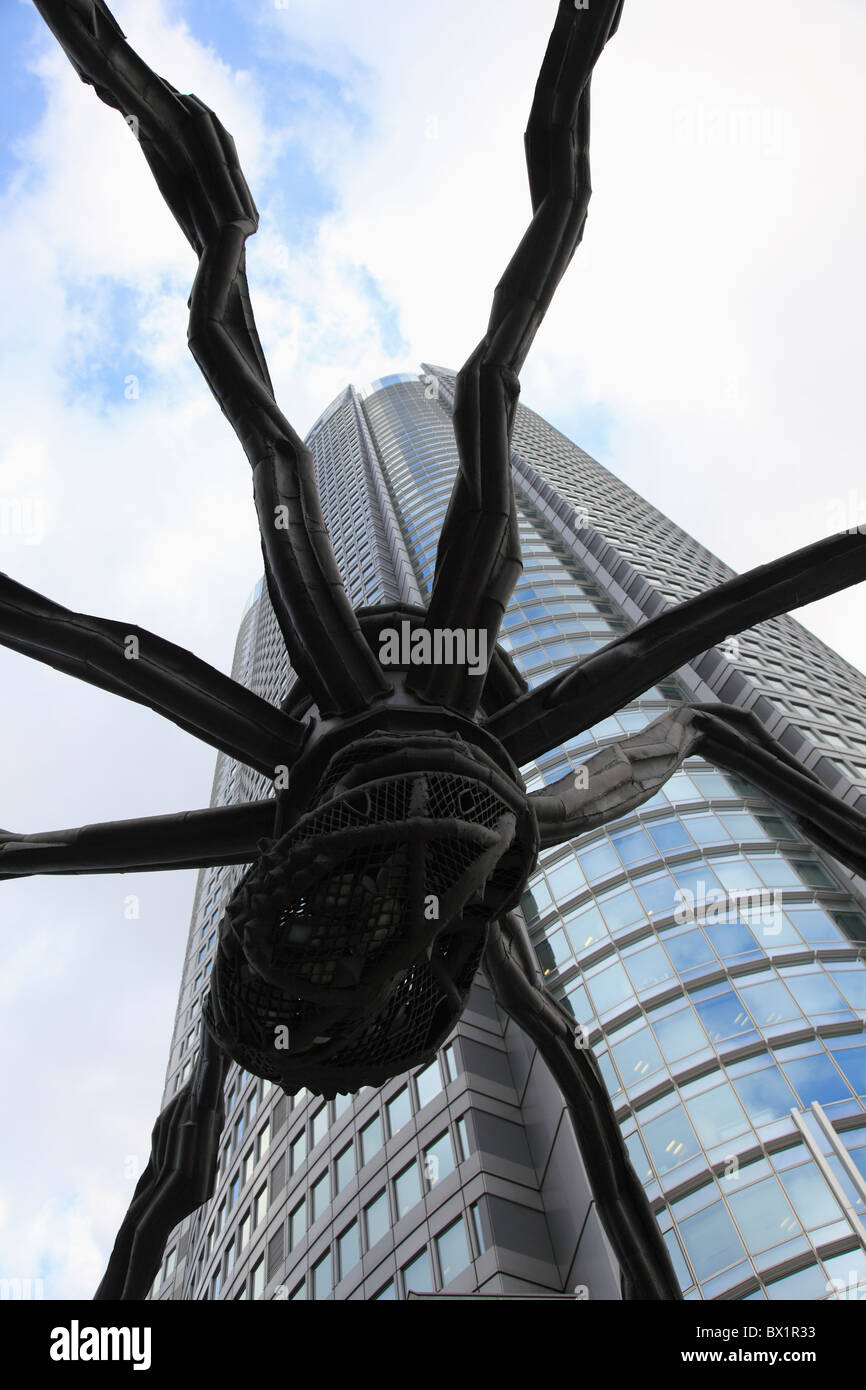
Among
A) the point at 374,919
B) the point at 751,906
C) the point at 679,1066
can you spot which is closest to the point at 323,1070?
the point at 374,919

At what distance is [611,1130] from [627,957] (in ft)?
62.6

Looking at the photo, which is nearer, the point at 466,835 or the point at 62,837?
the point at 466,835

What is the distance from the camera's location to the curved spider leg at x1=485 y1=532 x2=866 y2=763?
5.93m

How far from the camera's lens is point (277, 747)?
5832 mm

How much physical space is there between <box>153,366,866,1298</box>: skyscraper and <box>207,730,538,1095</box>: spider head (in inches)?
551

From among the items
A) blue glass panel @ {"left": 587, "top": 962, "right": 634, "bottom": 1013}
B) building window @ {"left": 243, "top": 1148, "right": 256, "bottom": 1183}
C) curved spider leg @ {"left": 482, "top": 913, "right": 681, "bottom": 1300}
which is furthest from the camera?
building window @ {"left": 243, "top": 1148, "right": 256, "bottom": 1183}

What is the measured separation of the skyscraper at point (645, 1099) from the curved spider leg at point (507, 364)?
14.5 metres

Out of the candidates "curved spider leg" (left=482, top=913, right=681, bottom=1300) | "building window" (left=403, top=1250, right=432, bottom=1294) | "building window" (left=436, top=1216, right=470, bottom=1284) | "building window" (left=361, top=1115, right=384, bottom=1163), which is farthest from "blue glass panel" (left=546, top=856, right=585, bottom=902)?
"curved spider leg" (left=482, top=913, right=681, bottom=1300)

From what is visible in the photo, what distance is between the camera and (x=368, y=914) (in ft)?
15.9

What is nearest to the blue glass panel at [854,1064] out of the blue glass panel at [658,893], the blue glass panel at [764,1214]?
the blue glass panel at [764,1214]

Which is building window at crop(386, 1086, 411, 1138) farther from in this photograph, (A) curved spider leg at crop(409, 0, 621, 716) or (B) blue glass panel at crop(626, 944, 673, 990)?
(A) curved spider leg at crop(409, 0, 621, 716)

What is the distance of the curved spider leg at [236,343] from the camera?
18.9 ft
